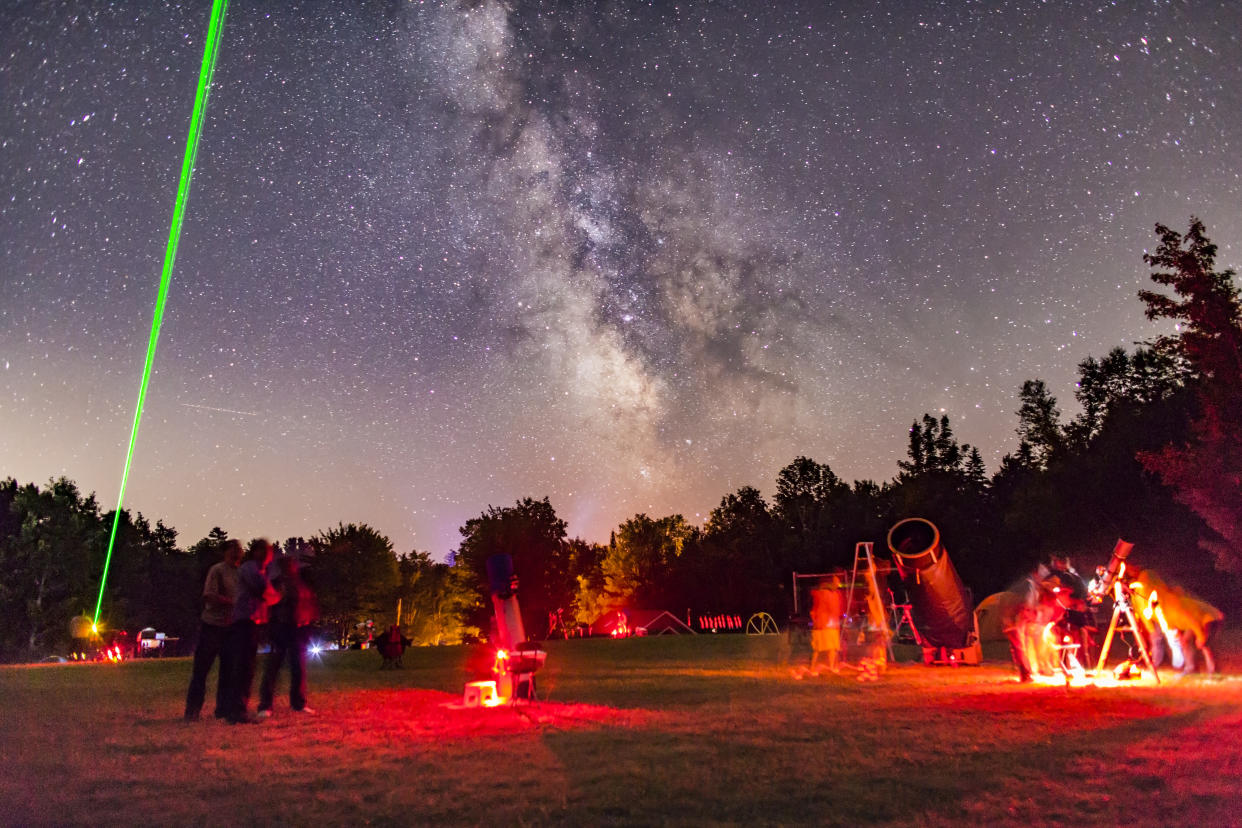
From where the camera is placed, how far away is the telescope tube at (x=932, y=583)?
54.7 feet

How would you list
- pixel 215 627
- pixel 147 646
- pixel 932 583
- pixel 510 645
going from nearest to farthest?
pixel 215 627 → pixel 510 645 → pixel 932 583 → pixel 147 646

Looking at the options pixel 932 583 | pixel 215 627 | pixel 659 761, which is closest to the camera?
pixel 659 761

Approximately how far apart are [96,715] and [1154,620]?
16987 mm

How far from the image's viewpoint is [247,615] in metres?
9.19

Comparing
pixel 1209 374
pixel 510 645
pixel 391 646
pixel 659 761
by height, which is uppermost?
pixel 1209 374

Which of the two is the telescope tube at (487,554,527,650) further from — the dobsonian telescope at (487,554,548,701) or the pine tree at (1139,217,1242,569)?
the pine tree at (1139,217,1242,569)

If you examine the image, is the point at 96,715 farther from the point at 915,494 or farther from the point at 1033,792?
the point at 915,494

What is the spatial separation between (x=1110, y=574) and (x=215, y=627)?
13235mm

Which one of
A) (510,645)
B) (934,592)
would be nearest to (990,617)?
(934,592)

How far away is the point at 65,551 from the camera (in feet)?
194

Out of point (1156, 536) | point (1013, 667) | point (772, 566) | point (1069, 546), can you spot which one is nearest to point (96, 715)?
point (1013, 667)

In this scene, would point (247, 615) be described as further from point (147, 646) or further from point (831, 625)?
point (147, 646)

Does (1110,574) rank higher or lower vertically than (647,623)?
higher

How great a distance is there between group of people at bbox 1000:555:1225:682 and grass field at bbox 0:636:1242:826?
2000 millimetres
